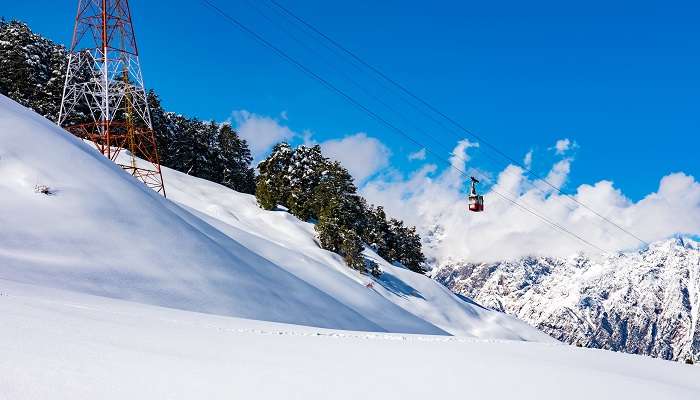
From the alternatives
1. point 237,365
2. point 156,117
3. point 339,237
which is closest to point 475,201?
point 339,237

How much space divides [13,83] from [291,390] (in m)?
69.8

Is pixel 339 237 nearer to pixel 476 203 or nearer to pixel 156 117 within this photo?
pixel 476 203

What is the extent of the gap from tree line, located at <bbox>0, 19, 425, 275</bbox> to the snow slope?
3597cm

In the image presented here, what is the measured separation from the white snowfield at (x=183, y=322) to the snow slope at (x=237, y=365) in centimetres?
3

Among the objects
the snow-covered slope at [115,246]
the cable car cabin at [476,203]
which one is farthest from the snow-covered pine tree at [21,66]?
the cable car cabin at [476,203]

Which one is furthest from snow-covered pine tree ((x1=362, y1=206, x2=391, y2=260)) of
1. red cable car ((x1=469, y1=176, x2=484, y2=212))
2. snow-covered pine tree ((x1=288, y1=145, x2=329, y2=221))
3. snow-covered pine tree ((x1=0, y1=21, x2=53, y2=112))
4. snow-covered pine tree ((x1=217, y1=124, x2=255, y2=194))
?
snow-covered pine tree ((x1=0, y1=21, x2=53, y2=112))

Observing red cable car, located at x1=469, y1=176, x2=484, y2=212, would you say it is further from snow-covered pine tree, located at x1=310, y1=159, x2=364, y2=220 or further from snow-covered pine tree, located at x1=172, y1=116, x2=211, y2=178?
snow-covered pine tree, located at x1=172, y1=116, x2=211, y2=178

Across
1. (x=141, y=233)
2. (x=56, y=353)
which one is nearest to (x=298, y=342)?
(x=56, y=353)

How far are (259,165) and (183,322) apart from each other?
204 feet

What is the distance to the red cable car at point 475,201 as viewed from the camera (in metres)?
30.7

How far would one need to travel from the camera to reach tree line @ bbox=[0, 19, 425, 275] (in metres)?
53.0

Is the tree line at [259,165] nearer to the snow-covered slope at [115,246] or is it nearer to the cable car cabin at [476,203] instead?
the cable car cabin at [476,203]

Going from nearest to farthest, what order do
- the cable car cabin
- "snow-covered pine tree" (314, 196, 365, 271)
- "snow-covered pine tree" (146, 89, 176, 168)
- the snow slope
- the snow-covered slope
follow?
the snow slope
the snow-covered slope
the cable car cabin
"snow-covered pine tree" (314, 196, 365, 271)
"snow-covered pine tree" (146, 89, 176, 168)

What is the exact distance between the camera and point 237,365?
6.72 meters
